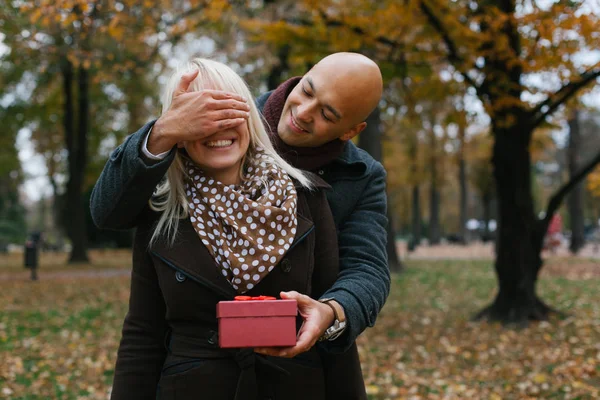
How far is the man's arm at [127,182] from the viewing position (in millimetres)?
1765

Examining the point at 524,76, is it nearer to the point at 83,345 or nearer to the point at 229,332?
the point at 83,345

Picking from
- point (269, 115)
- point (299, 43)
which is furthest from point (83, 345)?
point (269, 115)

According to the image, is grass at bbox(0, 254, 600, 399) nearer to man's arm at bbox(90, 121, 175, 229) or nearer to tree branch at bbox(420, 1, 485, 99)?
tree branch at bbox(420, 1, 485, 99)

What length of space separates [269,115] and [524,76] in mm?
7553

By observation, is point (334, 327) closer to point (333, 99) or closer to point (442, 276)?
point (333, 99)

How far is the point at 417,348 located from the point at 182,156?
21.7 feet

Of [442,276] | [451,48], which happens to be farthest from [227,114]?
[442,276]

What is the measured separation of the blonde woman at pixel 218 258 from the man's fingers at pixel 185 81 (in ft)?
0.05

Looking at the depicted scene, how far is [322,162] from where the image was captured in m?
2.14

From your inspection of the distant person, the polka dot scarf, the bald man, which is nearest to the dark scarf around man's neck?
the bald man

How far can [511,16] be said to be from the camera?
26.1 feet

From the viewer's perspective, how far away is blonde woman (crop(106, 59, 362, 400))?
1.81 m

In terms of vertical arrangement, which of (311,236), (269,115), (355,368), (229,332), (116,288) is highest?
(269,115)

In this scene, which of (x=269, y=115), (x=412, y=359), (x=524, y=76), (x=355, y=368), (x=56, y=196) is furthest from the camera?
(x=56, y=196)
